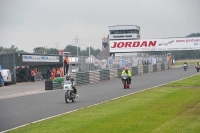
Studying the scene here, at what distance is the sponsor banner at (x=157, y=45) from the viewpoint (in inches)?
3031

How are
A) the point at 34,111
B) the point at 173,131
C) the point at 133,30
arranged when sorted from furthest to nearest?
the point at 133,30
the point at 34,111
the point at 173,131

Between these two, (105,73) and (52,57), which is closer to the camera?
(105,73)

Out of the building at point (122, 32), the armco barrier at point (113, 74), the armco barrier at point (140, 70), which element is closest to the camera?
the armco barrier at point (113, 74)

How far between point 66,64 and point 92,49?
65.4m

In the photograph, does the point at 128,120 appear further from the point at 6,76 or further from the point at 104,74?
the point at 6,76

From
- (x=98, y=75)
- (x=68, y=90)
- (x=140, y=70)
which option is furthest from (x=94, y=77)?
(x=68, y=90)

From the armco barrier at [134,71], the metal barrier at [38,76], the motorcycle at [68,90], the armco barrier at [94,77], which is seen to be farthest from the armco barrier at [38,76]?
the motorcycle at [68,90]

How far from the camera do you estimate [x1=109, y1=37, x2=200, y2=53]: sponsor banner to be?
253 feet

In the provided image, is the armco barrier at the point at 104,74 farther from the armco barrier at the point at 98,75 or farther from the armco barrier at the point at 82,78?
the armco barrier at the point at 82,78

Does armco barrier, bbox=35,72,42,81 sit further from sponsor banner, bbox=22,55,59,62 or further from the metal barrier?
sponsor banner, bbox=22,55,59,62

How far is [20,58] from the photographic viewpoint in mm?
51406

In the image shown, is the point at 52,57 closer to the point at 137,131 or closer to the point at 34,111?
the point at 34,111

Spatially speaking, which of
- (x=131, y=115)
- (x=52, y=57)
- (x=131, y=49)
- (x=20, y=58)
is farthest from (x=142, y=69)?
(x=131, y=115)

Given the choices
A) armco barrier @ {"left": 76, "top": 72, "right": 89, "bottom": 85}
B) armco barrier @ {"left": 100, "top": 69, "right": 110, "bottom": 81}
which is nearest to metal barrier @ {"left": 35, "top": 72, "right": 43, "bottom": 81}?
armco barrier @ {"left": 100, "top": 69, "right": 110, "bottom": 81}
